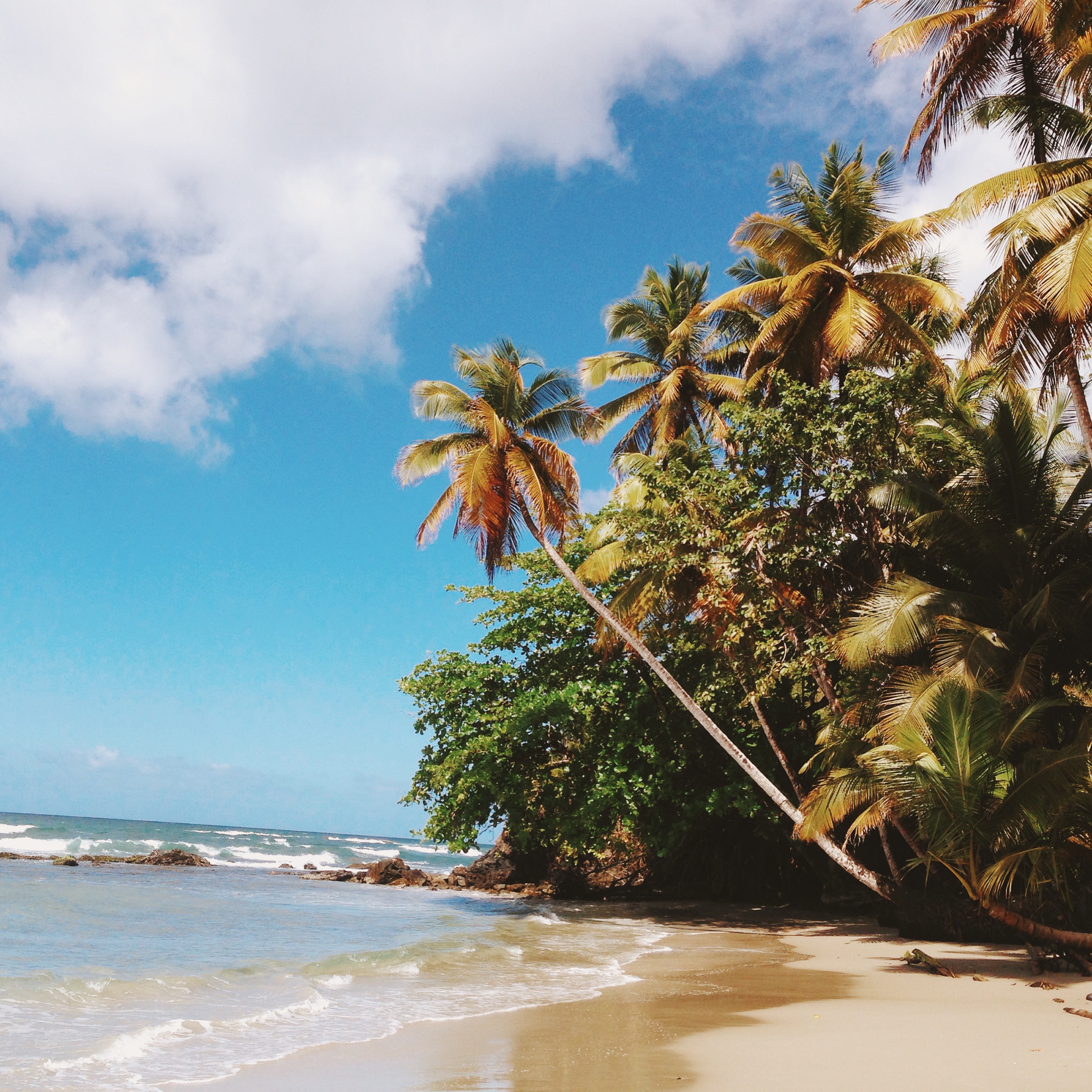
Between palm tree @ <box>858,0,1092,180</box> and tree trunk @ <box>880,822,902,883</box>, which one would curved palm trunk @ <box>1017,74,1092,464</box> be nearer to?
palm tree @ <box>858,0,1092,180</box>

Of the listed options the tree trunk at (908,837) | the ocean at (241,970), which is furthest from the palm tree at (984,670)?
the ocean at (241,970)

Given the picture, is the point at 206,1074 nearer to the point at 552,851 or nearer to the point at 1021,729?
the point at 1021,729

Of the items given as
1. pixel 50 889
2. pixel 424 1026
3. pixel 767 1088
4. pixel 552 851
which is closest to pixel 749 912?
pixel 552 851

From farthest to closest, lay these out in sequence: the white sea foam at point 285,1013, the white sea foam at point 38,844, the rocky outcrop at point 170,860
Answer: the white sea foam at point 38,844
the rocky outcrop at point 170,860
the white sea foam at point 285,1013

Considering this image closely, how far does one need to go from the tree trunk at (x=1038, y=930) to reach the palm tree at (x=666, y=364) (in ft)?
40.2

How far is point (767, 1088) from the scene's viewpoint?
4961 mm

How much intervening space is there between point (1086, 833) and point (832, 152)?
11.9 meters

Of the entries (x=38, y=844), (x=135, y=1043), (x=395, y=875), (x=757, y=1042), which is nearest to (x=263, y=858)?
(x=38, y=844)

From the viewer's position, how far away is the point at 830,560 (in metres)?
13.0

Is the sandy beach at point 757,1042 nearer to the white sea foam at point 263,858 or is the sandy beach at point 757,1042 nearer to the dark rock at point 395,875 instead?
the dark rock at point 395,875

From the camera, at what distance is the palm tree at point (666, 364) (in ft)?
63.4

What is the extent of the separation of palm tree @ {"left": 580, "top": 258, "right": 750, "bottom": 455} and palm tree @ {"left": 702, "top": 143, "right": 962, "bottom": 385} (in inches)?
145

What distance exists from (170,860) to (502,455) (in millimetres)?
28838

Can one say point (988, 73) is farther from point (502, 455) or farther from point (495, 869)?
point (495, 869)
